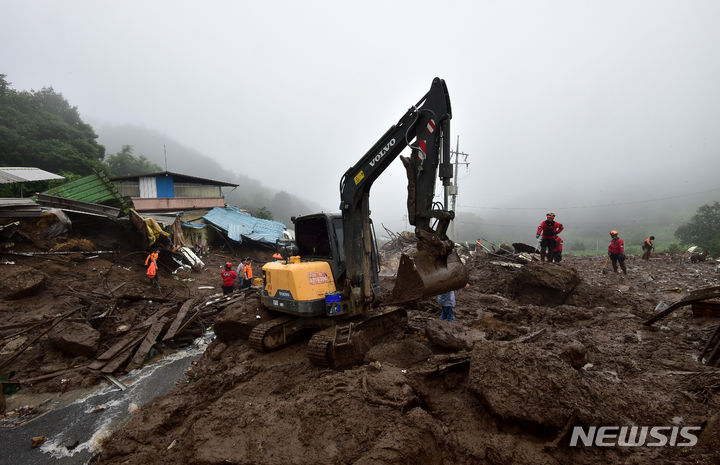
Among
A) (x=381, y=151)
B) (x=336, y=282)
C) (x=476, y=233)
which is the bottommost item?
(x=476, y=233)

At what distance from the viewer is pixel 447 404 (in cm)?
332

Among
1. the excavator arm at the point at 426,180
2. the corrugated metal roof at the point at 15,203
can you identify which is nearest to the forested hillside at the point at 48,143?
the corrugated metal roof at the point at 15,203

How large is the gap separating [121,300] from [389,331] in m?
6.91

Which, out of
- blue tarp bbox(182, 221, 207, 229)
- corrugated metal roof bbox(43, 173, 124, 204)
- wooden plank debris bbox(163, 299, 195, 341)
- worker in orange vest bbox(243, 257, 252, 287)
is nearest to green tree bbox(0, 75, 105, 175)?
A: blue tarp bbox(182, 221, 207, 229)

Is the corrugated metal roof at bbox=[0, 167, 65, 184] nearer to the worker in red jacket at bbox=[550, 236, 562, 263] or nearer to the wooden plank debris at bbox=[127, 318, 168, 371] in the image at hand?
the wooden plank debris at bbox=[127, 318, 168, 371]

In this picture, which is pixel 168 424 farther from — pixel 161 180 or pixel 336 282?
pixel 161 180

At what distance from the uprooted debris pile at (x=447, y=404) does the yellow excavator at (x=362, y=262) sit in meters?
0.43

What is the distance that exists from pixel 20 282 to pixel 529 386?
436 inches

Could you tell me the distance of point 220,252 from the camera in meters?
21.2

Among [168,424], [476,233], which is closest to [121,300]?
[168,424]

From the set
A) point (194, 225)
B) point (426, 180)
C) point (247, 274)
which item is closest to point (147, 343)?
point (247, 274)

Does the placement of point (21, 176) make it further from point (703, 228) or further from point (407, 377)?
point (703, 228)

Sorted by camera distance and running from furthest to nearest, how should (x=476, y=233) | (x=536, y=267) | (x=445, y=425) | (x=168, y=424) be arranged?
(x=476, y=233) < (x=536, y=267) < (x=168, y=424) < (x=445, y=425)

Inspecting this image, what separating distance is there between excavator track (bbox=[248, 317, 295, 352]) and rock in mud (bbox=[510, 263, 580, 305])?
21.5 ft
